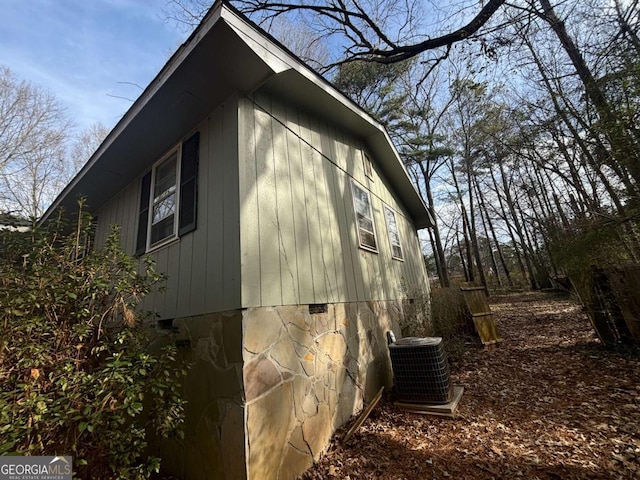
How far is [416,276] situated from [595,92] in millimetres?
5183

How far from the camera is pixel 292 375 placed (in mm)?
2799

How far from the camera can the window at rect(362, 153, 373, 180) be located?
6094 millimetres

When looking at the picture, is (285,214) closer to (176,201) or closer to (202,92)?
(176,201)

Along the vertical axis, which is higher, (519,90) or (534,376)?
(519,90)

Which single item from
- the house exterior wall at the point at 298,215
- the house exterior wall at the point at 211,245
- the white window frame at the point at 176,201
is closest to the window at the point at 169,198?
the white window frame at the point at 176,201

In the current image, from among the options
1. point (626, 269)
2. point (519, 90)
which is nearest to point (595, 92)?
point (626, 269)

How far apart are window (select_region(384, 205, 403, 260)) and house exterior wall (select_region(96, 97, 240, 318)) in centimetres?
429

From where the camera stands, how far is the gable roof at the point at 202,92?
9.07 ft

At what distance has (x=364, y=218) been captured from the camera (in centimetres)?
537

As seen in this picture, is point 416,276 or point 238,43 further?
point 416,276

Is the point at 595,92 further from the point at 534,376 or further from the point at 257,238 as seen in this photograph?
the point at 257,238

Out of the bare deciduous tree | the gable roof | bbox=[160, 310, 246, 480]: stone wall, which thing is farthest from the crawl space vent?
the bare deciduous tree

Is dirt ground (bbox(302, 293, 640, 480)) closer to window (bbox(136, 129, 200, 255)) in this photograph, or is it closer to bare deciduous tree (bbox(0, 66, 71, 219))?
window (bbox(136, 129, 200, 255))

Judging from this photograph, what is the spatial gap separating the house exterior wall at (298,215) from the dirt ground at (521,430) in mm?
1634
